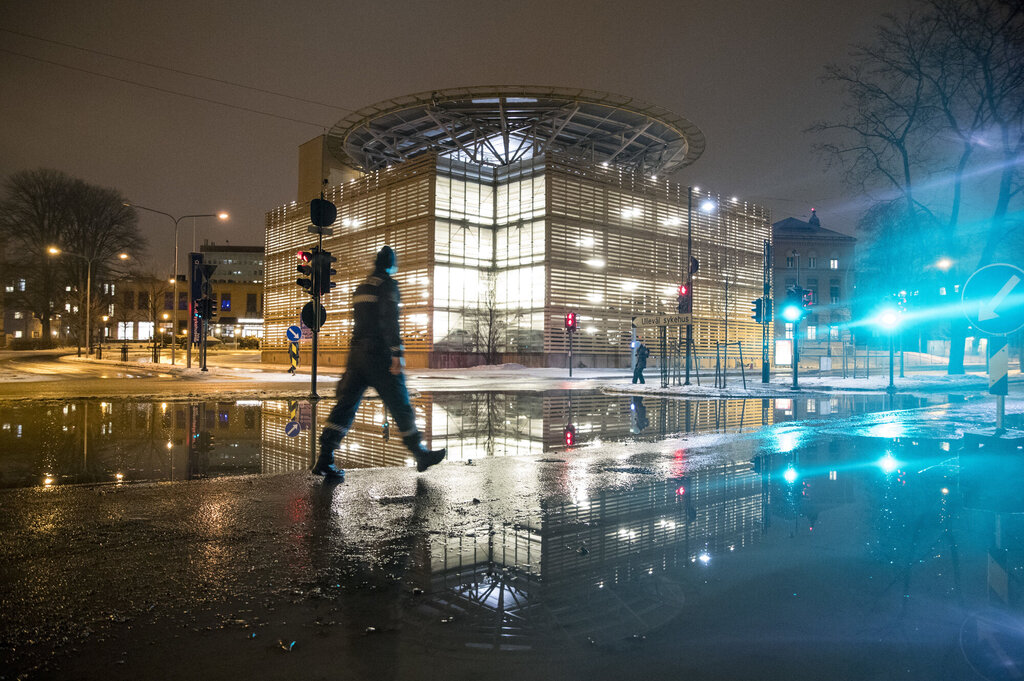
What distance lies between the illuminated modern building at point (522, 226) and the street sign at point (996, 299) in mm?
30102

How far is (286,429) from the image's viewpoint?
10000 millimetres

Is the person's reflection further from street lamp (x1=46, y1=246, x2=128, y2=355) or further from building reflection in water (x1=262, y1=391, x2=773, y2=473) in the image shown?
street lamp (x1=46, y1=246, x2=128, y2=355)

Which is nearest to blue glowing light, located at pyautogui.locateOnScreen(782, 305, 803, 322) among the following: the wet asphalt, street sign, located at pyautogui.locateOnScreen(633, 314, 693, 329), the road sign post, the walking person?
street sign, located at pyautogui.locateOnScreen(633, 314, 693, 329)

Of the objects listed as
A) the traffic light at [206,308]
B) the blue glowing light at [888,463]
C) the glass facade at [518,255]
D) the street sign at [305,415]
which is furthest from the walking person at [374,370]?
the glass facade at [518,255]

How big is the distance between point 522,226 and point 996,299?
3578 cm

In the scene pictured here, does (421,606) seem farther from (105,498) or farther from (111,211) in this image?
(111,211)

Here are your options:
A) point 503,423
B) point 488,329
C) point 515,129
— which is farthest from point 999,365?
point 515,129

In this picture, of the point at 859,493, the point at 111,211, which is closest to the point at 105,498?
the point at 859,493

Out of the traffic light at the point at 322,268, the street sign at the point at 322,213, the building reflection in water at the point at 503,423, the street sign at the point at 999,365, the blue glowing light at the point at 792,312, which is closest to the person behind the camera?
the building reflection in water at the point at 503,423

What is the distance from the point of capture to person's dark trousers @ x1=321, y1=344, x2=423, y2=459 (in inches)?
242

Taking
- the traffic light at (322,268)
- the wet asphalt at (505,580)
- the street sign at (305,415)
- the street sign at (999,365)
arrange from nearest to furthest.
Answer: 1. the wet asphalt at (505,580)
2. the street sign at (999,365)
3. the street sign at (305,415)
4. the traffic light at (322,268)

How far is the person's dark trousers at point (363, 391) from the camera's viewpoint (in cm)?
614

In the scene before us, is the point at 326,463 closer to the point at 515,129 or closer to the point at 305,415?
the point at 305,415

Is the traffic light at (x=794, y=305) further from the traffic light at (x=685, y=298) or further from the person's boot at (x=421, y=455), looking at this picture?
the person's boot at (x=421, y=455)
